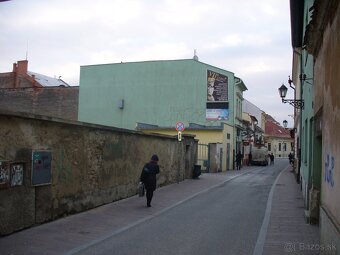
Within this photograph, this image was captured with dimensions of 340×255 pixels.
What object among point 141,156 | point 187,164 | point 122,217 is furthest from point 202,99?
point 122,217

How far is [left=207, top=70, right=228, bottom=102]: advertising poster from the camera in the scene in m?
38.5

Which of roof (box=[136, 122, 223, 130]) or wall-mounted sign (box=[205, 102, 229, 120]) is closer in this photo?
roof (box=[136, 122, 223, 130])

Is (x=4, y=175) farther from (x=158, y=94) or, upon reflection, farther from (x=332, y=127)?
(x=158, y=94)

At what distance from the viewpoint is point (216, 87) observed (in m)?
38.5

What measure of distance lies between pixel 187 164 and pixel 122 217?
46.0 feet

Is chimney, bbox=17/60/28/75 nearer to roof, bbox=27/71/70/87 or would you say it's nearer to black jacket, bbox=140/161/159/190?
roof, bbox=27/71/70/87

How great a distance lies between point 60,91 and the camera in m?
47.9

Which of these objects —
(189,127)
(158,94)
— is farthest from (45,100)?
(189,127)

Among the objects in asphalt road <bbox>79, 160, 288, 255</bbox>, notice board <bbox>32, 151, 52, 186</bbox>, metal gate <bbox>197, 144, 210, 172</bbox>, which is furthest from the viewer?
metal gate <bbox>197, 144, 210, 172</bbox>

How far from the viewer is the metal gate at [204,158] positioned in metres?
33.9

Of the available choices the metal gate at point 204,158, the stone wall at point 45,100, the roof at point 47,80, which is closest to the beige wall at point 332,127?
the metal gate at point 204,158

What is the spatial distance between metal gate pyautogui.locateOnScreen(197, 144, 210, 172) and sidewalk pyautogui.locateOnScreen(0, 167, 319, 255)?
18.8m

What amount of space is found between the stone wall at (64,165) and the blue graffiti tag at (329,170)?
19.5 ft

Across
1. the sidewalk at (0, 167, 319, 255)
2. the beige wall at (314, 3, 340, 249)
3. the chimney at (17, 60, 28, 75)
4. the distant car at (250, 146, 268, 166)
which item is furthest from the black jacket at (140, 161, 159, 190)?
the chimney at (17, 60, 28, 75)
